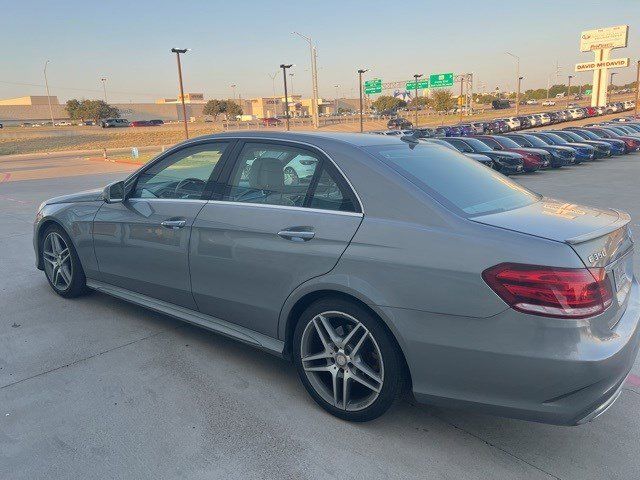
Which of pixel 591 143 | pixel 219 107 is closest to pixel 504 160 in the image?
pixel 591 143

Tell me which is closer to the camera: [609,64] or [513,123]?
[513,123]

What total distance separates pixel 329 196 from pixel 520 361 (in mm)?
1384

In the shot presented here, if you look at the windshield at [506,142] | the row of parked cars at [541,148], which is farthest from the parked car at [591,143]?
the windshield at [506,142]

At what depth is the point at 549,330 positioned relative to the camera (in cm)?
227

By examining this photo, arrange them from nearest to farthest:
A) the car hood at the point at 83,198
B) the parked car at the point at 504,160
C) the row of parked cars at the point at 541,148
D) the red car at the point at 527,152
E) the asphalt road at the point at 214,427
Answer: the asphalt road at the point at 214,427, the car hood at the point at 83,198, the parked car at the point at 504,160, the row of parked cars at the point at 541,148, the red car at the point at 527,152

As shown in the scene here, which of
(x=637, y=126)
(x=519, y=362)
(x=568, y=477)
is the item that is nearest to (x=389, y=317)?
(x=519, y=362)

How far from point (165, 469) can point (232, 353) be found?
4.42 ft

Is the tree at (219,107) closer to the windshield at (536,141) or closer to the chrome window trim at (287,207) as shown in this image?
the windshield at (536,141)

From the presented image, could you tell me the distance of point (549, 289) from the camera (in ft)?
7.43

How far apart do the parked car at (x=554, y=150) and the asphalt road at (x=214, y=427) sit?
58.2 feet

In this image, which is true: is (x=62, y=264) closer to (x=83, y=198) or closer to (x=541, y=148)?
(x=83, y=198)

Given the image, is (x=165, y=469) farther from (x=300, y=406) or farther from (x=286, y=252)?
(x=286, y=252)

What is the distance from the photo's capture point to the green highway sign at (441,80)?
69750mm

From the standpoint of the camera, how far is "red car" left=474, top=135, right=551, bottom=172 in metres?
18.2
